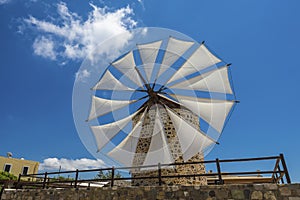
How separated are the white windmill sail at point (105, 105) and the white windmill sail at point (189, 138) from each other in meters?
2.40

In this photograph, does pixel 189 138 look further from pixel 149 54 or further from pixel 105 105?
pixel 105 105

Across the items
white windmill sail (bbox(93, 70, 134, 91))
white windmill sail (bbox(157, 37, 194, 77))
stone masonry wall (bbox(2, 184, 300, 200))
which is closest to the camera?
stone masonry wall (bbox(2, 184, 300, 200))

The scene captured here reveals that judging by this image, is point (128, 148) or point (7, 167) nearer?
point (128, 148)

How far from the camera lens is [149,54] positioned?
8.84 m

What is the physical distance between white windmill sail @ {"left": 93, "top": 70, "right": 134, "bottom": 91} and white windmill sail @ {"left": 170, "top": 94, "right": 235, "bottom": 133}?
249 centimetres

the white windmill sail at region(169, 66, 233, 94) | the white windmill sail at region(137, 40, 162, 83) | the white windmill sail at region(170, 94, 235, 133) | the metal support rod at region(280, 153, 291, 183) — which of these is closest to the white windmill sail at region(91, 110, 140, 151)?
the white windmill sail at region(137, 40, 162, 83)

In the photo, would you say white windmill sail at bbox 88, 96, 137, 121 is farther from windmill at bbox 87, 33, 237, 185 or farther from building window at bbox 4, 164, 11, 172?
building window at bbox 4, 164, 11, 172

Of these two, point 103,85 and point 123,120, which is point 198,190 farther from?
point 103,85

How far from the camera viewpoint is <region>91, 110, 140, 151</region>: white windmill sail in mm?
9586

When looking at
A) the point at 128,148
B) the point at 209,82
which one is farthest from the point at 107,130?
the point at 209,82

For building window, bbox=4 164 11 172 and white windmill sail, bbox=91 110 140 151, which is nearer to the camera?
white windmill sail, bbox=91 110 140 151

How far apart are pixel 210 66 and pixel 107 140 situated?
18.2ft

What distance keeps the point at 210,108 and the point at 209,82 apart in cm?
107

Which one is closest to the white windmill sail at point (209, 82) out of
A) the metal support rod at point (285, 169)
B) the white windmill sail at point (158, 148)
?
the white windmill sail at point (158, 148)
